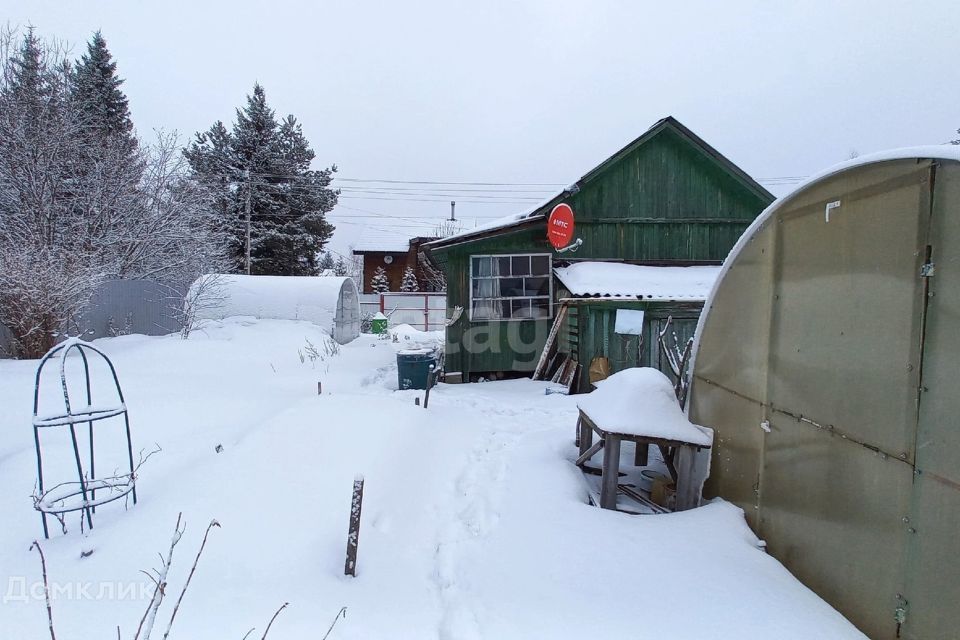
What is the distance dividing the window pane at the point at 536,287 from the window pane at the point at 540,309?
22 cm

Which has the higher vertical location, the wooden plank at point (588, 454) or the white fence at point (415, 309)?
the white fence at point (415, 309)

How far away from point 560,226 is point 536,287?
1514mm

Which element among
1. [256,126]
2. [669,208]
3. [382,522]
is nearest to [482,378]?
[669,208]

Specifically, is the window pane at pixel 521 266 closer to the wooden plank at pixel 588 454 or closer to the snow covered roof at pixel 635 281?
the snow covered roof at pixel 635 281

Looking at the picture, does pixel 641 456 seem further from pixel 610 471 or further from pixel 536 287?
pixel 536 287

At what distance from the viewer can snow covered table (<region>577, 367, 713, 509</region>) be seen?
4.24 m

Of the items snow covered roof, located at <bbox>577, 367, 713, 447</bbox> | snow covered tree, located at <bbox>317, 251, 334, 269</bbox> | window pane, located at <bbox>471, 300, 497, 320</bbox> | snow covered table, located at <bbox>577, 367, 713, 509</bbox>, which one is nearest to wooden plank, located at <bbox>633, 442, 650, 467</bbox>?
snow covered table, located at <bbox>577, 367, 713, 509</bbox>

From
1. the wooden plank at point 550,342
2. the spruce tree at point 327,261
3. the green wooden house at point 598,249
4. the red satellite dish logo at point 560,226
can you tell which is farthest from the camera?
the spruce tree at point 327,261

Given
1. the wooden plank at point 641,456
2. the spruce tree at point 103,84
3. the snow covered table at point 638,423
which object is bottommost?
the wooden plank at point 641,456

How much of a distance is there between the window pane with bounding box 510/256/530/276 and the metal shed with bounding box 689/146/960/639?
6844 millimetres

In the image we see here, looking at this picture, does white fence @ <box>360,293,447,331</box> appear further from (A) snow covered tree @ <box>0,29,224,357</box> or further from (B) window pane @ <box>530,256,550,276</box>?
(B) window pane @ <box>530,256,550,276</box>

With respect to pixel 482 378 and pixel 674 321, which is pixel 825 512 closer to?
pixel 674 321

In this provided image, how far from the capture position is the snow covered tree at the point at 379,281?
31344mm

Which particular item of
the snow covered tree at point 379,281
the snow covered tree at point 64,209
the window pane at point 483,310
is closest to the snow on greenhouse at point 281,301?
the snow covered tree at point 64,209
